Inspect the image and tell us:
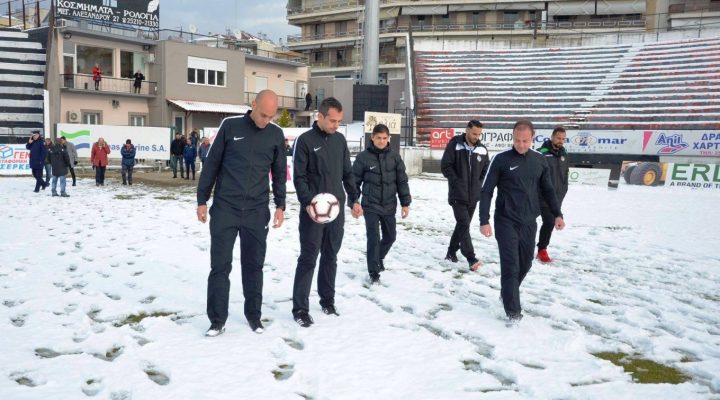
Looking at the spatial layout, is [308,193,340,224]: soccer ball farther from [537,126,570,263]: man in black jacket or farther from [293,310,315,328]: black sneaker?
[537,126,570,263]: man in black jacket

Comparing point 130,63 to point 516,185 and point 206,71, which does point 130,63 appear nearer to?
point 206,71

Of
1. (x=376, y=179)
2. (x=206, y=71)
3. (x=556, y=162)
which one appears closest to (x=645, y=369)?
(x=376, y=179)

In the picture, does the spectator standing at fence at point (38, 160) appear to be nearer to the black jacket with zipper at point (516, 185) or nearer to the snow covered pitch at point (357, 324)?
the snow covered pitch at point (357, 324)

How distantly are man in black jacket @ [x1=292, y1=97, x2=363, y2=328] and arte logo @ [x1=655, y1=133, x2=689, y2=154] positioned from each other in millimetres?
23389

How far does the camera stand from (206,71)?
3847cm

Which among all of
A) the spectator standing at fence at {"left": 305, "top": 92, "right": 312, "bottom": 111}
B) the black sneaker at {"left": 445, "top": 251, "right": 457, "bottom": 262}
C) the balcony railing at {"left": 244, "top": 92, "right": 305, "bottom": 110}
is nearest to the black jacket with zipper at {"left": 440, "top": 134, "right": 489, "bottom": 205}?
the black sneaker at {"left": 445, "top": 251, "right": 457, "bottom": 262}

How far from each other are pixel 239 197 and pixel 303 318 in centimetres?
127

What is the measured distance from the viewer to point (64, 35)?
3225 cm

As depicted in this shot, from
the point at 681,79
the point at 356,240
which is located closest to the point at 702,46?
the point at 681,79

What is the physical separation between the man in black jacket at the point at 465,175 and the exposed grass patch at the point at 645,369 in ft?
10.3

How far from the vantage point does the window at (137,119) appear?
117 ft

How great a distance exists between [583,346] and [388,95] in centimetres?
4249

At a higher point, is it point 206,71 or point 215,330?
point 206,71

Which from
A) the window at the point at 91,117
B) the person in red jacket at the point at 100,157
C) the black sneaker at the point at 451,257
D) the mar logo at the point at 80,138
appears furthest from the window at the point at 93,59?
the black sneaker at the point at 451,257
